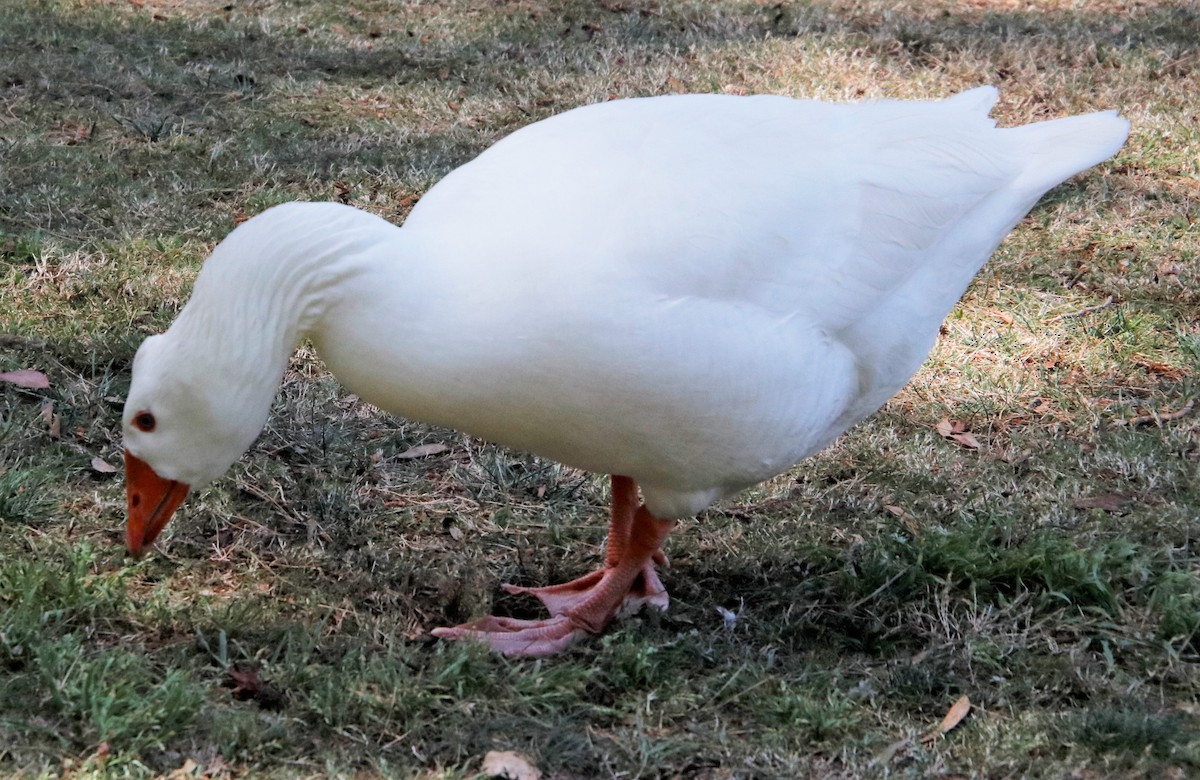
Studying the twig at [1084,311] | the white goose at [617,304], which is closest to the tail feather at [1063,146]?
the white goose at [617,304]

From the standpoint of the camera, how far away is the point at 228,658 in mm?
2988

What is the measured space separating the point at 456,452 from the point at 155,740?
175 centimetres

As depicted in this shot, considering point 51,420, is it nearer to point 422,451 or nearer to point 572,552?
point 422,451

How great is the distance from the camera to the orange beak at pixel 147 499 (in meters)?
2.89

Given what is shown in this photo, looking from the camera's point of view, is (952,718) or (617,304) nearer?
(617,304)

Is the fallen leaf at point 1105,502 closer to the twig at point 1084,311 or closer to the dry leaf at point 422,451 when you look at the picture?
the twig at point 1084,311

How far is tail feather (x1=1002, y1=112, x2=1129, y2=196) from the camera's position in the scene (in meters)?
3.44

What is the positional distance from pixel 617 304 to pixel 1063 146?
159 cm

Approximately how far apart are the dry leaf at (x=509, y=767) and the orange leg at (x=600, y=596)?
44 centimetres

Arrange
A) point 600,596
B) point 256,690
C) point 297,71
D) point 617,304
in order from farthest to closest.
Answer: point 297,71 → point 600,596 → point 256,690 → point 617,304

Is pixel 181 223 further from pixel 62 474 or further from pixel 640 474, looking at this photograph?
pixel 640 474

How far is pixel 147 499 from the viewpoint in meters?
2.92

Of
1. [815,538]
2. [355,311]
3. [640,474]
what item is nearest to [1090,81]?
[815,538]

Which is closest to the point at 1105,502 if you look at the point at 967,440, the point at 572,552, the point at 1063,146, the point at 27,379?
the point at 967,440
